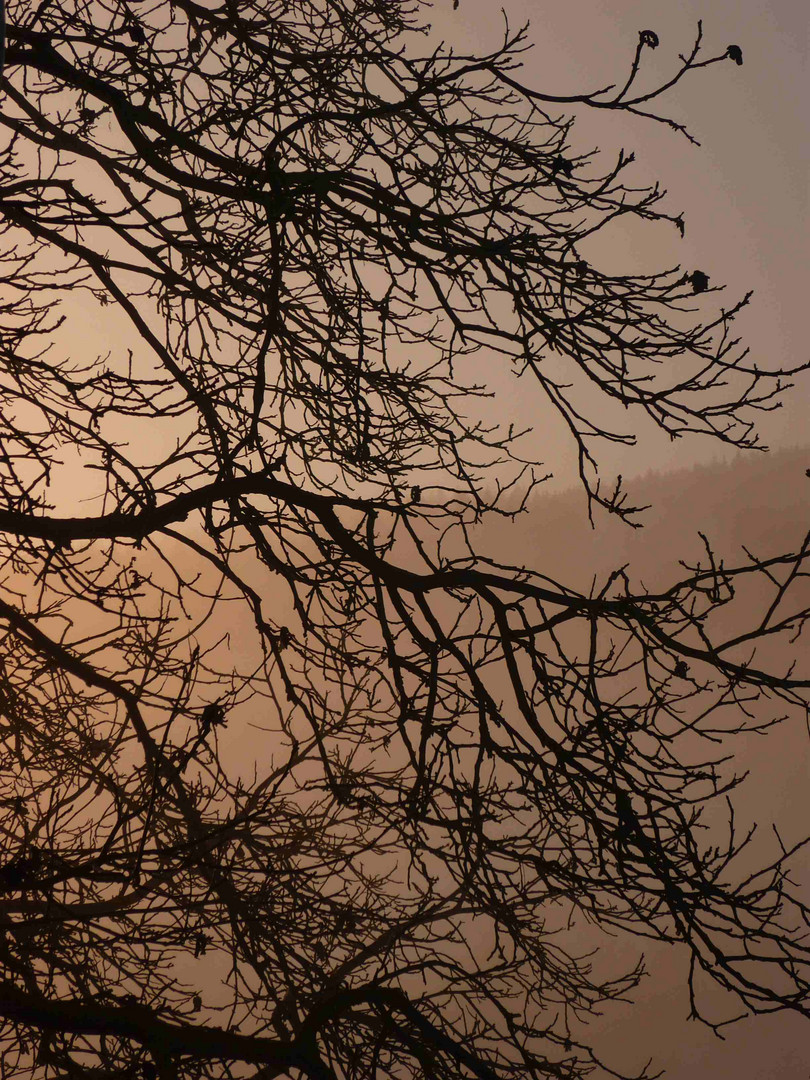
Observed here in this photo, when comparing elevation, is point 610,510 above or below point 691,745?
below

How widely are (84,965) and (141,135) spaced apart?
10.5 feet

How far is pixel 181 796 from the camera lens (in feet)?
14.9

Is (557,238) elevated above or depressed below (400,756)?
below

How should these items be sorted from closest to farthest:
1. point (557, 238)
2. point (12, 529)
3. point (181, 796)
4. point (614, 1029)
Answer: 1. point (12, 529)
2. point (557, 238)
3. point (181, 796)
4. point (614, 1029)

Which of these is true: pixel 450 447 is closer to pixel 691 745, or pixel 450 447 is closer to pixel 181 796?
pixel 181 796

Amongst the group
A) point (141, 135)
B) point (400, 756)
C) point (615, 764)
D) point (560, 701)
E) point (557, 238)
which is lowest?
point (615, 764)

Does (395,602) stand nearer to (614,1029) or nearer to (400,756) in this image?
(400,756)

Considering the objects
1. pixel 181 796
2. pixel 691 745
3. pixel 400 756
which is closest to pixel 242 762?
pixel 400 756

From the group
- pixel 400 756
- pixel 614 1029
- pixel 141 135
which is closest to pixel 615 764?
pixel 141 135

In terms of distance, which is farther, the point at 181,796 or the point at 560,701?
the point at 181,796

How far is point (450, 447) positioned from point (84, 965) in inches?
111

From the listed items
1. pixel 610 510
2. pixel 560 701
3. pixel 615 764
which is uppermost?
pixel 610 510

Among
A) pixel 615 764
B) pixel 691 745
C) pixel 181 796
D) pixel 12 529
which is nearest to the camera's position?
pixel 615 764

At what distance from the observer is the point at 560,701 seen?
3.50m
